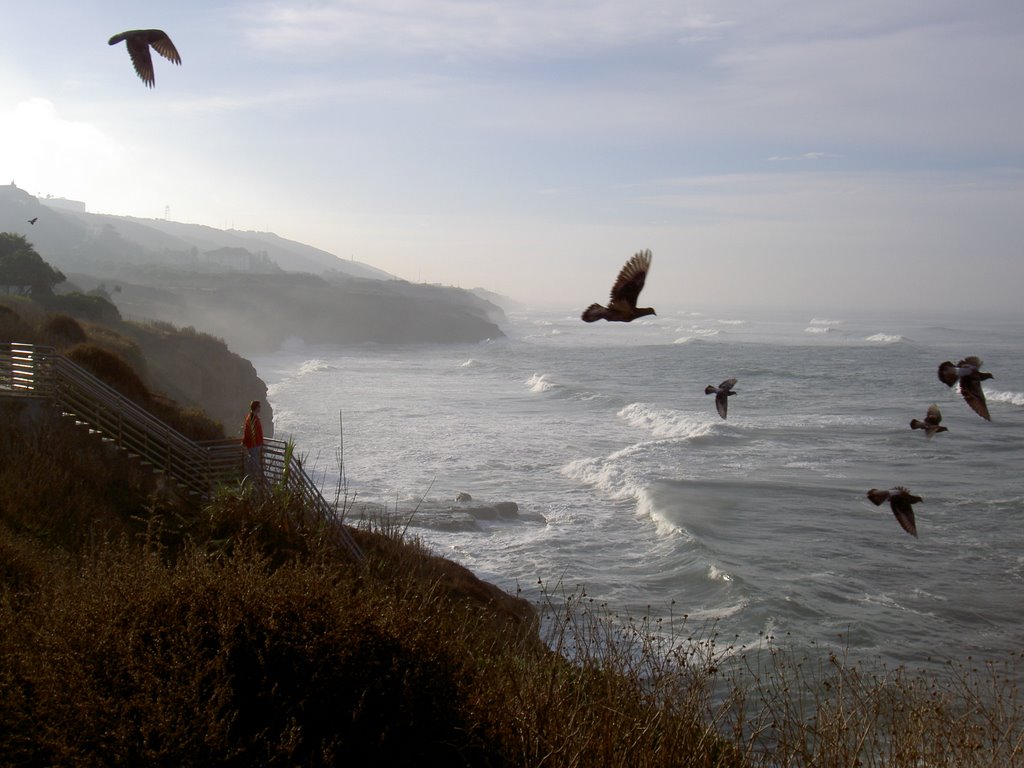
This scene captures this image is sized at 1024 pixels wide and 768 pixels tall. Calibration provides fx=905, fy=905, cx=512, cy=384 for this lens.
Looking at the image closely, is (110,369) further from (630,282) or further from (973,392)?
(973,392)

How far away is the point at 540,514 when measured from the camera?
23.0 metres

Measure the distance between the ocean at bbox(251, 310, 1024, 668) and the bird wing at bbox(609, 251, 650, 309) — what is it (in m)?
3.44

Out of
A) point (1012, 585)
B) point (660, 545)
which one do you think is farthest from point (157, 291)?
point (1012, 585)

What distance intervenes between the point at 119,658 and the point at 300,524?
5616mm

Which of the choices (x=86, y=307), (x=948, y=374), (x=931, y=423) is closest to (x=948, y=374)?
(x=948, y=374)

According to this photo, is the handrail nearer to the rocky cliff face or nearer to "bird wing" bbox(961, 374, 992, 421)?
"bird wing" bbox(961, 374, 992, 421)

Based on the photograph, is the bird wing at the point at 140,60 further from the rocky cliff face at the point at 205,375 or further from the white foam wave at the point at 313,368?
the white foam wave at the point at 313,368

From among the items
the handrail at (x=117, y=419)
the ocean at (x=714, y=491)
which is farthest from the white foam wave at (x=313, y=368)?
the handrail at (x=117, y=419)

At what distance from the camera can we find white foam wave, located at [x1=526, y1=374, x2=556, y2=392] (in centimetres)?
5400

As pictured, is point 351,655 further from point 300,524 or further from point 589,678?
point 300,524

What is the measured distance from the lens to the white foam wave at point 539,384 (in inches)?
2126

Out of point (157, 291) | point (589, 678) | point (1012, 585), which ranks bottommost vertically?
point (1012, 585)

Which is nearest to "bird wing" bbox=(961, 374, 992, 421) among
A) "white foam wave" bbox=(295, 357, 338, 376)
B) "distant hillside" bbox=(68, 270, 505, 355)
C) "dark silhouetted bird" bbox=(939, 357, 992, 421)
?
"dark silhouetted bird" bbox=(939, 357, 992, 421)

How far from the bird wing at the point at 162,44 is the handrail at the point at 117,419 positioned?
26.4 feet
